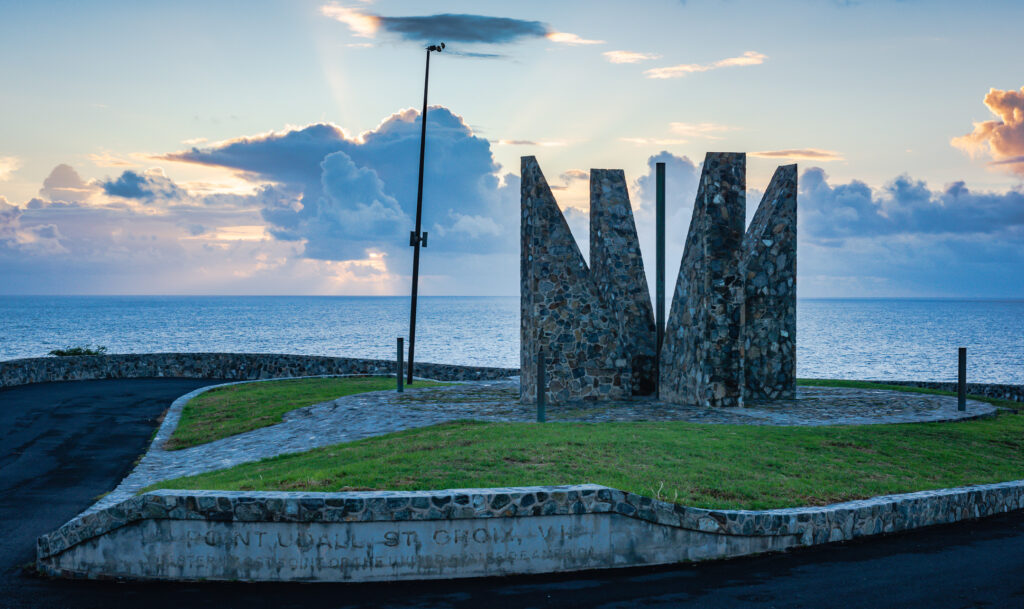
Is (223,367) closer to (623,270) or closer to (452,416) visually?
(623,270)

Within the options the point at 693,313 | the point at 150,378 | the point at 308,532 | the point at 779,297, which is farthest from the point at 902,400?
the point at 150,378

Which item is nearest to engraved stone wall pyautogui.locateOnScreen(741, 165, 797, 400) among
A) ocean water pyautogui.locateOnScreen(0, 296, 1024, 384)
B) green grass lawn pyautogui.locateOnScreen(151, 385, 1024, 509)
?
green grass lawn pyautogui.locateOnScreen(151, 385, 1024, 509)

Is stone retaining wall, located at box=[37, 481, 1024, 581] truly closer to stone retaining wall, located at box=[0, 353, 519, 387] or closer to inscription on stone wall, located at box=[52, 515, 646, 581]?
inscription on stone wall, located at box=[52, 515, 646, 581]

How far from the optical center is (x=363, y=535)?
25.6 feet

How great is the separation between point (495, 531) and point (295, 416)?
12306mm

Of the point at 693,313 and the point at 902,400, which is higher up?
the point at 693,313

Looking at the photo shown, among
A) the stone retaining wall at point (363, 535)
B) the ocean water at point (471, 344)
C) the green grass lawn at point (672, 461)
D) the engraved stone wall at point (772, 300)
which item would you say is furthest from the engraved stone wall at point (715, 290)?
the ocean water at point (471, 344)

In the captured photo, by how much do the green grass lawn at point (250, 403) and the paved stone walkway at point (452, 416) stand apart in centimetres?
47

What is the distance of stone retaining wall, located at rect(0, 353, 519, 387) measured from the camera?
106ft

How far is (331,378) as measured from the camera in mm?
27828

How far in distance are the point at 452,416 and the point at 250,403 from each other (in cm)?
847

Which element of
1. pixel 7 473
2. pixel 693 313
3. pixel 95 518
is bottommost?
pixel 7 473

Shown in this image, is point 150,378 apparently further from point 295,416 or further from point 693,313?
point 693,313

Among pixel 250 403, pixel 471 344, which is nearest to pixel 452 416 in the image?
pixel 250 403
